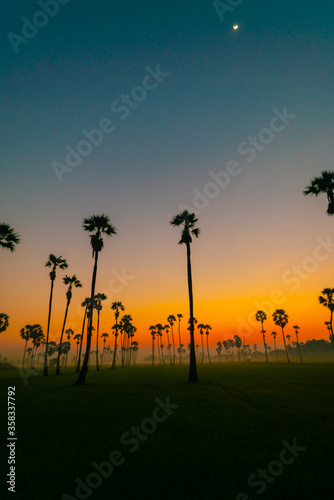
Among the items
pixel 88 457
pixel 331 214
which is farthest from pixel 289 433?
pixel 331 214

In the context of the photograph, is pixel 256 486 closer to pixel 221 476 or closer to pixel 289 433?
pixel 221 476
